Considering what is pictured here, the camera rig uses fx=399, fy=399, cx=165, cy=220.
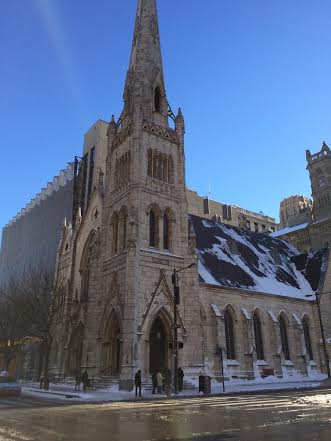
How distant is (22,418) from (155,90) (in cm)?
3068

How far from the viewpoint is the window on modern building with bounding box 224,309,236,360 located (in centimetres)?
3209

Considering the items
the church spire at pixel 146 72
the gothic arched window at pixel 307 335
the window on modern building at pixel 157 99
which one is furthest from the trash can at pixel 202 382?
the window on modern building at pixel 157 99

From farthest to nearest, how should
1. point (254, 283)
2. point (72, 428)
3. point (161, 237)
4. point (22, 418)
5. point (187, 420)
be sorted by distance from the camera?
point (254, 283) → point (161, 237) → point (22, 418) → point (187, 420) → point (72, 428)

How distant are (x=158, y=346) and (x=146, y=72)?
24.1 m

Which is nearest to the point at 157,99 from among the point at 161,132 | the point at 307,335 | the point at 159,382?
the point at 161,132

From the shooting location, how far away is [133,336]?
83.8 feet

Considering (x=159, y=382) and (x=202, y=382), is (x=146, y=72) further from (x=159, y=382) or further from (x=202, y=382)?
(x=202, y=382)

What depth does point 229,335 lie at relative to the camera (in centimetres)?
3291

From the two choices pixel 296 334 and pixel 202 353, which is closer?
pixel 202 353

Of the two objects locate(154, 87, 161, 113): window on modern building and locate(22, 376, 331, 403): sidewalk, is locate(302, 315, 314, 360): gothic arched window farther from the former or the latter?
locate(154, 87, 161, 113): window on modern building

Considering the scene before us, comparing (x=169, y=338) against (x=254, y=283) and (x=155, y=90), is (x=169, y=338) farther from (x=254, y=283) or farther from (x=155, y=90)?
(x=155, y=90)

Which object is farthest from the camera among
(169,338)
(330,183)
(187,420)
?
(330,183)

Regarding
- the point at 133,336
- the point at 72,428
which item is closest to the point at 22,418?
the point at 72,428

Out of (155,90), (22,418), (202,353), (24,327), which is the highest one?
(155,90)
